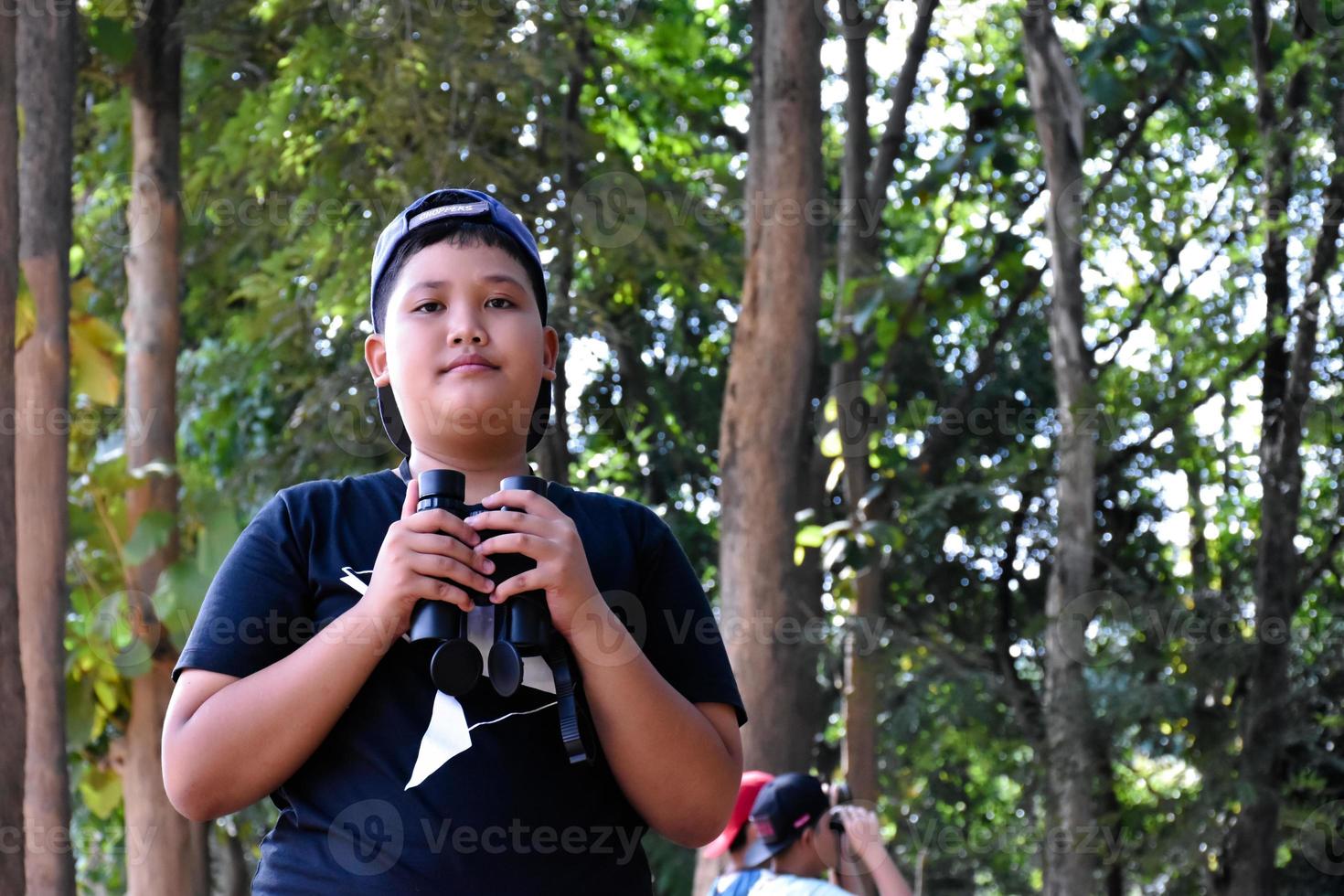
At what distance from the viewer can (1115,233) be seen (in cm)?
991

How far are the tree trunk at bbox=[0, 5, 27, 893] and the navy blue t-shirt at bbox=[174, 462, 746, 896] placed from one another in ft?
4.06

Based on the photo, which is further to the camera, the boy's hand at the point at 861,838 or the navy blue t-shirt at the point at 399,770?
the boy's hand at the point at 861,838

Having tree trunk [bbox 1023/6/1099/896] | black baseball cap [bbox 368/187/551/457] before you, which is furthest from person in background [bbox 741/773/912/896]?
black baseball cap [bbox 368/187/551/457]

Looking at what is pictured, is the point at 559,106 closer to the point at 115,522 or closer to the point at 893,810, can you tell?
the point at 115,522

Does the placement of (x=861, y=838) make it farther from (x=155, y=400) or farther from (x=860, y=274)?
(x=860, y=274)

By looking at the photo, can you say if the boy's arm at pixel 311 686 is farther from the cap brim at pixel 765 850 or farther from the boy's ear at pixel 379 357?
the cap brim at pixel 765 850

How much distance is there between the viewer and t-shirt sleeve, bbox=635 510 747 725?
5.90 feet

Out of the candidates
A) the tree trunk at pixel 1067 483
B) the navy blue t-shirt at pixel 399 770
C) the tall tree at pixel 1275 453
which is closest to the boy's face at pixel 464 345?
the navy blue t-shirt at pixel 399 770

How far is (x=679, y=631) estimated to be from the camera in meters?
1.82

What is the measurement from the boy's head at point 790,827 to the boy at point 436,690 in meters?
3.05

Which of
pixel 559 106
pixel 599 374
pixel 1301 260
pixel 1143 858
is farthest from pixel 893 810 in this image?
pixel 559 106

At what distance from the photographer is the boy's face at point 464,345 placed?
1728 mm

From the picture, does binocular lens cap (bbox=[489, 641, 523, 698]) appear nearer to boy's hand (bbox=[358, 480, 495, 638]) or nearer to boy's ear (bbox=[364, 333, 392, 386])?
boy's hand (bbox=[358, 480, 495, 638])

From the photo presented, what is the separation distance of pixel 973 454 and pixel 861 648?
367 centimetres
